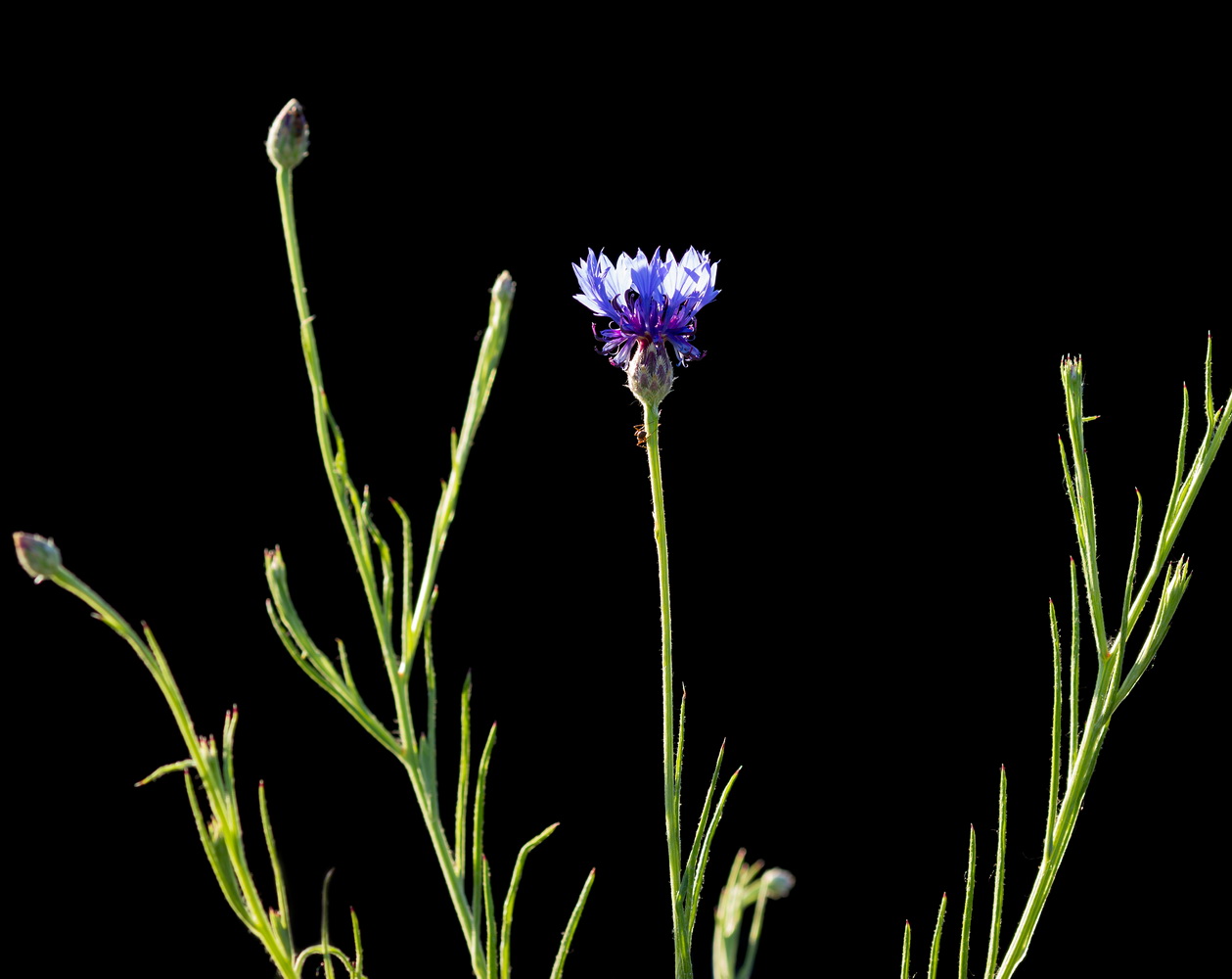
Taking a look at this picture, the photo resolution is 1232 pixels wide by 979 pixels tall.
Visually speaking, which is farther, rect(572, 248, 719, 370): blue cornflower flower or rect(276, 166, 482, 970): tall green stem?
rect(572, 248, 719, 370): blue cornflower flower

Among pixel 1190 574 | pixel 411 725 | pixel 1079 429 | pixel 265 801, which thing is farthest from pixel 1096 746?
pixel 265 801

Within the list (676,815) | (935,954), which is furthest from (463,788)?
(935,954)

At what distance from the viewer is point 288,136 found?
47.5 inches

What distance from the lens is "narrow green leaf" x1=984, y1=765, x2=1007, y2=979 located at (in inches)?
56.4

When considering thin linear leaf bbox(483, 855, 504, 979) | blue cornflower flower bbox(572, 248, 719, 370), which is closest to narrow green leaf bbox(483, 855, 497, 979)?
thin linear leaf bbox(483, 855, 504, 979)

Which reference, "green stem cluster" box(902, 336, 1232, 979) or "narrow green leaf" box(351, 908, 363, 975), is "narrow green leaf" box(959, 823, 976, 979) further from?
"narrow green leaf" box(351, 908, 363, 975)

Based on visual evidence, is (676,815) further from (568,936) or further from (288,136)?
(288,136)

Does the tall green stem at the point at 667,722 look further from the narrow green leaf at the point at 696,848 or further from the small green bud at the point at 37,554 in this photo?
the small green bud at the point at 37,554

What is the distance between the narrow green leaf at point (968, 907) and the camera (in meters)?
1.45

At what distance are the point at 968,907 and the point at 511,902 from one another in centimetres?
52

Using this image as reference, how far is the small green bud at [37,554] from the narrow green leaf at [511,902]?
1.76 feet

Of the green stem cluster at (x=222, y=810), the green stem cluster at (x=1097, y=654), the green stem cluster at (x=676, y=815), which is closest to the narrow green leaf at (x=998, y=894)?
the green stem cluster at (x=1097, y=654)

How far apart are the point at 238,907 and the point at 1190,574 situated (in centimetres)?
106

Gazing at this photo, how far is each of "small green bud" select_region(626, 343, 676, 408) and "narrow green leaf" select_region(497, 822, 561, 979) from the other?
49cm
